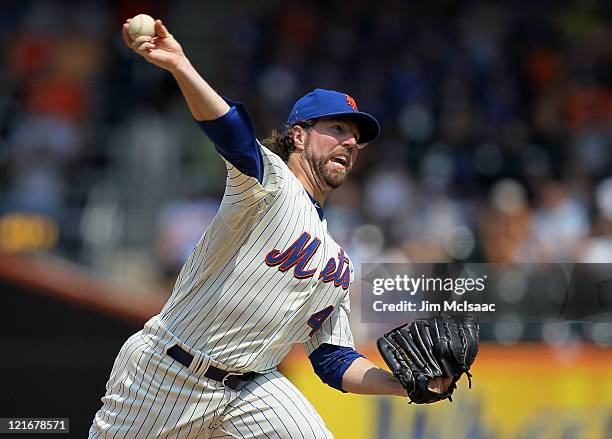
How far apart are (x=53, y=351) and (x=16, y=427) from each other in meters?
0.43

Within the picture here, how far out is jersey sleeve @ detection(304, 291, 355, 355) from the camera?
143 inches

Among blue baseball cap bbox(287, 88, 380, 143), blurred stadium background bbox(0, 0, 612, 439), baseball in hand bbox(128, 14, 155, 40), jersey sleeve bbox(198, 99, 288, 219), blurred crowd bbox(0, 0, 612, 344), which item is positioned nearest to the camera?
baseball in hand bbox(128, 14, 155, 40)

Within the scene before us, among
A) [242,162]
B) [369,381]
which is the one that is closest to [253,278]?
[242,162]

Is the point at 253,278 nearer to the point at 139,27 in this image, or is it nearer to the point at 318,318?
the point at 318,318

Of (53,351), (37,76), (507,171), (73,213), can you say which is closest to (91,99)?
(37,76)

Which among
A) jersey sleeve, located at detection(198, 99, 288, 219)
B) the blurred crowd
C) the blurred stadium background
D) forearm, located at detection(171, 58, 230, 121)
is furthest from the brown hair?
the blurred crowd

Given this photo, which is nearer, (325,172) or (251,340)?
(251,340)

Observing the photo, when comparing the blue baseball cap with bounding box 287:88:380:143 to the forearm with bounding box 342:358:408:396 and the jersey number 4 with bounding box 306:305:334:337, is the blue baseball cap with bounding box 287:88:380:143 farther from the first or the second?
the forearm with bounding box 342:358:408:396

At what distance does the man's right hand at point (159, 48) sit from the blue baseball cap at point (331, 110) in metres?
0.85

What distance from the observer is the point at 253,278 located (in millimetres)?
3205

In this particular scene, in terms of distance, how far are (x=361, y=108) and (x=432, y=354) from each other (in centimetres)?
633

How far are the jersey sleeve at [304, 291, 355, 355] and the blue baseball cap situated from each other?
643 mm

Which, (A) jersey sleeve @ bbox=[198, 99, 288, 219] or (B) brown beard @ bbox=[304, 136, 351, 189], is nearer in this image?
(A) jersey sleeve @ bbox=[198, 99, 288, 219]

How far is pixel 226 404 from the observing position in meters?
3.28
